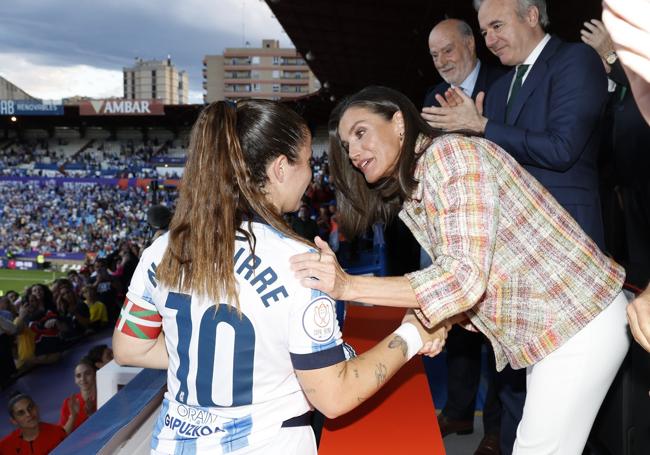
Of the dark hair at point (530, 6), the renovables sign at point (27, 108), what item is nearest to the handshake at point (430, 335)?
the dark hair at point (530, 6)

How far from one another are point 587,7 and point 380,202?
885 cm

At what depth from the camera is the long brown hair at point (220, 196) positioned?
1.24 metres

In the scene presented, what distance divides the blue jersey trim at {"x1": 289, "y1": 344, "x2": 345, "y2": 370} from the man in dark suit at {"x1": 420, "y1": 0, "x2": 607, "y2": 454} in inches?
35.5

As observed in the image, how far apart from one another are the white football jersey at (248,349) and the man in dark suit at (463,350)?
152 centimetres

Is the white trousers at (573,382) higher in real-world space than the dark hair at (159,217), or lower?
lower

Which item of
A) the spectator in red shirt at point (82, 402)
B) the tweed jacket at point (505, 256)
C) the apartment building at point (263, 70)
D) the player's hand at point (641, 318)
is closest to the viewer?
the player's hand at point (641, 318)

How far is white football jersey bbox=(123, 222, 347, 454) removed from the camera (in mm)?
1218

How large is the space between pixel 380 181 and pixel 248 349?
76cm

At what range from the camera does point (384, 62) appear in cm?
1504

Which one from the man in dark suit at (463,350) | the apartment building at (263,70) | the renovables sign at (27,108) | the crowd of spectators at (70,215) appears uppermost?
the apartment building at (263,70)

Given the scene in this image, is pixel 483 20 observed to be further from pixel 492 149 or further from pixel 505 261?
pixel 505 261

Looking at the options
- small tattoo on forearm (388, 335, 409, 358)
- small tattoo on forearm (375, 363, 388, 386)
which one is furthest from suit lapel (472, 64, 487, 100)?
small tattoo on forearm (375, 363, 388, 386)

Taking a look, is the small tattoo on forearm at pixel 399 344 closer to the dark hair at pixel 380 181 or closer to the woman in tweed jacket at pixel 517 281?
the woman in tweed jacket at pixel 517 281

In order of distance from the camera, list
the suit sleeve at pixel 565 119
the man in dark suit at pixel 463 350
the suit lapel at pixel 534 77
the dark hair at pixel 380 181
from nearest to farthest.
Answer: the dark hair at pixel 380 181
the suit sleeve at pixel 565 119
the suit lapel at pixel 534 77
the man in dark suit at pixel 463 350
